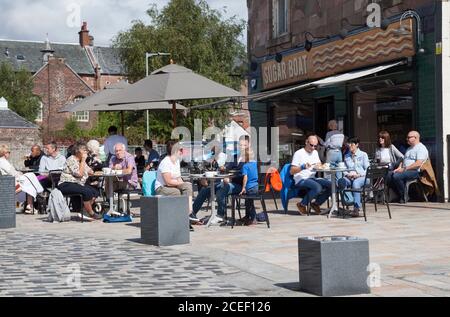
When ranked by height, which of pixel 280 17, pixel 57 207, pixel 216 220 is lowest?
pixel 216 220

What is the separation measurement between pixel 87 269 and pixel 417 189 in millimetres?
9777

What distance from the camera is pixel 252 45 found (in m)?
26.6

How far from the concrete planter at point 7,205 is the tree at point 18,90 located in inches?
2356

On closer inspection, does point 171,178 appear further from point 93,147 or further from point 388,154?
point 388,154

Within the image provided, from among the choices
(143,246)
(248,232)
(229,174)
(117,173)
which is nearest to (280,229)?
(248,232)

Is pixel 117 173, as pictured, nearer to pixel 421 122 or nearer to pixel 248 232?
pixel 248 232

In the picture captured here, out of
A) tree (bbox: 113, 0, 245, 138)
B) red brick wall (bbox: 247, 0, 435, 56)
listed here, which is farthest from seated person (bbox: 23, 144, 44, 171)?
tree (bbox: 113, 0, 245, 138)

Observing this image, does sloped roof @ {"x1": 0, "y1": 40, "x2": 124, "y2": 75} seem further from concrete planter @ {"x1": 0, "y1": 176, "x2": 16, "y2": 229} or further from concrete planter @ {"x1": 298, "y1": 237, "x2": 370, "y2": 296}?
concrete planter @ {"x1": 298, "y1": 237, "x2": 370, "y2": 296}

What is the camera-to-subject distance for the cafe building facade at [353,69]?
666 inches

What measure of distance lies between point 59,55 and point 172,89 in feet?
268

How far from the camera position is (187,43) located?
49.6m

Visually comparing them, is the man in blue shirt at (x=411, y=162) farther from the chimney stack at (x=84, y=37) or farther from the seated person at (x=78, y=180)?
the chimney stack at (x=84, y=37)

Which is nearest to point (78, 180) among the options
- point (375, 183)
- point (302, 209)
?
point (302, 209)

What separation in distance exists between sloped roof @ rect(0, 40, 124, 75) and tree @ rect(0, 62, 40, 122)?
13.4m
